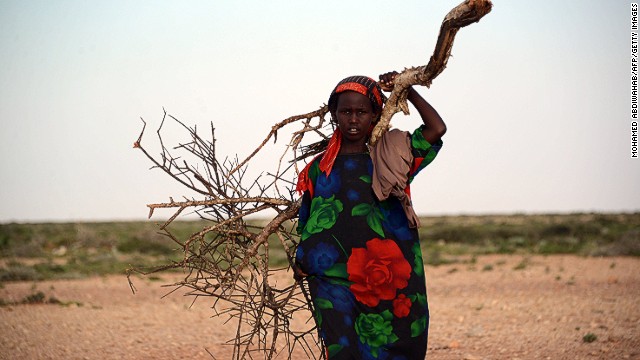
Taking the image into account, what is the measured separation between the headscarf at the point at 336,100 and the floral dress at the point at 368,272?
100mm

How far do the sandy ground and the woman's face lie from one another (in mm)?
4200

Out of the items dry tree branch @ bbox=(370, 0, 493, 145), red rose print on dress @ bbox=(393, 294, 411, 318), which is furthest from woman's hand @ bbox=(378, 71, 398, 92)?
red rose print on dress @ bbox=(393, 294, 411, 318)

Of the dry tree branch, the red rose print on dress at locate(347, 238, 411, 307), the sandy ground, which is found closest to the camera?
the dry tree branch

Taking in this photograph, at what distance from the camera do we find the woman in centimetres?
405

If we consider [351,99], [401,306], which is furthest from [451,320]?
[351,99]

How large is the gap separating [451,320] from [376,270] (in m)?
6.90

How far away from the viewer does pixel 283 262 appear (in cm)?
2206

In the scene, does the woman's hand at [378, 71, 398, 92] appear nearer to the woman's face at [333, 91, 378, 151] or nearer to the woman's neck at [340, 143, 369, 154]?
the woman's face at [333, 91, 378, 151]

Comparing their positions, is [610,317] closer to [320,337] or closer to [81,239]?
[320,337]

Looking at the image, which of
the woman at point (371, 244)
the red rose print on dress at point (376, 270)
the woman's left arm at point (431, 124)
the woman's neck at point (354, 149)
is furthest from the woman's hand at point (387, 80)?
the red rose print on dress at point (376, 270)

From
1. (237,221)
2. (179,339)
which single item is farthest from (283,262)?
(237,221)

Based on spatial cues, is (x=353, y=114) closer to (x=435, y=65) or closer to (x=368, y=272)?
(x=435, y=65)

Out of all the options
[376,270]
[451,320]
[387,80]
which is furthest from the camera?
[451,320]

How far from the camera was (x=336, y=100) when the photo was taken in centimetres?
419
